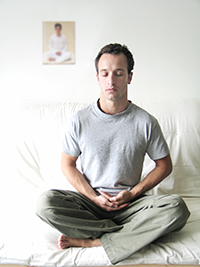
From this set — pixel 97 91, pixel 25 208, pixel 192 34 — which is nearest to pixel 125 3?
pixel 192 34

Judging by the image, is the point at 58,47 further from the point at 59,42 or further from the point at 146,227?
the point at 146,227

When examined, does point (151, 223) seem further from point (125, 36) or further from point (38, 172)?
point (125, 36)

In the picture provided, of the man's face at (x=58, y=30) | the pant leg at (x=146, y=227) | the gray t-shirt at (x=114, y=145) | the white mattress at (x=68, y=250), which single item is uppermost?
the man's face at (x=58, y=30)

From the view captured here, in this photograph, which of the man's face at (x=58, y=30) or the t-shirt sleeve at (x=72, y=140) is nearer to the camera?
the t-shirt sleeve at (x=72, y=140)

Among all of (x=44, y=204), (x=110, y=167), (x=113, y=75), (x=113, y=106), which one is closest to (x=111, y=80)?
(x=113, y=75)

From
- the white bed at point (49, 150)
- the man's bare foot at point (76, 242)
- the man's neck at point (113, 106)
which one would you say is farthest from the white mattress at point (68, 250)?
the man's neck at point (113, 106)

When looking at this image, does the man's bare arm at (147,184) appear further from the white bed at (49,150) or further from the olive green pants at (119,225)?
the white bed at (49,150)

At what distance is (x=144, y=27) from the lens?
198cm

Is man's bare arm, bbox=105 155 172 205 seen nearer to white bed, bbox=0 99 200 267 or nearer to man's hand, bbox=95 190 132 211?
man's hand, bbox=95 190 132 211

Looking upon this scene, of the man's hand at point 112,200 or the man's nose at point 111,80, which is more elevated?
the man's nose at point 111,80

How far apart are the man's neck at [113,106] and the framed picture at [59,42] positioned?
0.82 meters

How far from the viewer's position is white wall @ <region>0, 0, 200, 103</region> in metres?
1.97

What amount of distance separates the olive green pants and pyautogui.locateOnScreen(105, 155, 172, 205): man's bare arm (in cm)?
6

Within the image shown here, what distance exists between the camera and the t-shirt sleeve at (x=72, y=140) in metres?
1.32
